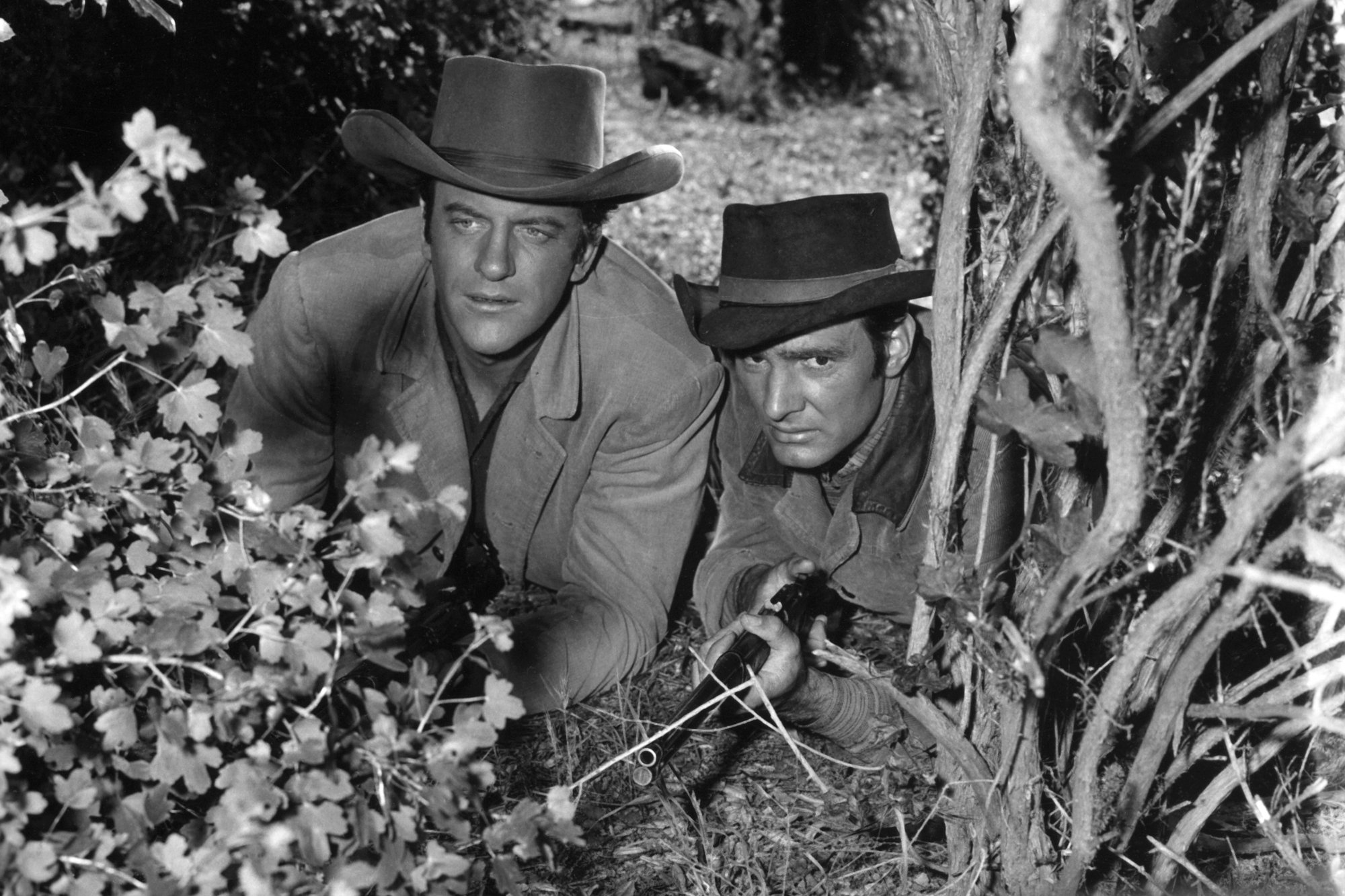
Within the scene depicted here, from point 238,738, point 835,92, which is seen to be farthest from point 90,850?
point 835,92

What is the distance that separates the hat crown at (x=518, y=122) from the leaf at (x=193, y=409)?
1531 mm

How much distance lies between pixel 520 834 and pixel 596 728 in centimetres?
143

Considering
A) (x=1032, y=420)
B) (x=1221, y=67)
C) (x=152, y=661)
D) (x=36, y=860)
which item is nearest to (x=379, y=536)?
(x=152, y=661)

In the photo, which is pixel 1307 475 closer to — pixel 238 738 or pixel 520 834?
pixel 520 834

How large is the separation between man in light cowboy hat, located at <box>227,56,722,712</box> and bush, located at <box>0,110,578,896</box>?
127 cm

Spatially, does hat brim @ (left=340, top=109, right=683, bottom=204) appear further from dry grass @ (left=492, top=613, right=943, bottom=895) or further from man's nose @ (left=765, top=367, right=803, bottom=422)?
dry grass @ (left=492, top=613, right=943, bottom=895)

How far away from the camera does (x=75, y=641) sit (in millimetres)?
1750

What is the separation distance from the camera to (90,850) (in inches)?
74.0

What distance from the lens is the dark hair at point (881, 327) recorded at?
10.5ft

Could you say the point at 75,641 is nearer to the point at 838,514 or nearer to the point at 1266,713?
the point at 1266,713

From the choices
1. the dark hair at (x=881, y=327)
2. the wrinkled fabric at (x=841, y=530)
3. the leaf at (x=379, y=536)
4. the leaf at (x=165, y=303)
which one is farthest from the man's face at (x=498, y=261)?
the leaf at (x=379, y=536)

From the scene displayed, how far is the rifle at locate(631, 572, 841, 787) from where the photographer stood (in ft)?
9.23

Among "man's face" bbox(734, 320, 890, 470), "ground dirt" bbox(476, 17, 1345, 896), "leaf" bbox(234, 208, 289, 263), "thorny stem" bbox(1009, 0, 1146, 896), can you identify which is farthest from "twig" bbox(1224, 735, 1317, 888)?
"leaf" bbox(234, 208, 289, 263)

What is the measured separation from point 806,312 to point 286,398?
1.52m
